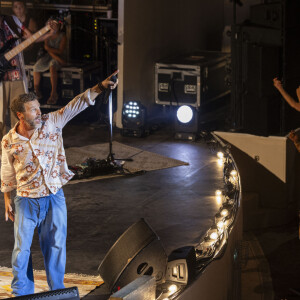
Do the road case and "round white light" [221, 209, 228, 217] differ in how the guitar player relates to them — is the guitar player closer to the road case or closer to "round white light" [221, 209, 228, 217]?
the road case

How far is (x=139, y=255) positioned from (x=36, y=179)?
77 cm

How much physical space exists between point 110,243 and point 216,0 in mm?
7656

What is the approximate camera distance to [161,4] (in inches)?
431

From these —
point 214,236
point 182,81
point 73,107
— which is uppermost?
point 73,107

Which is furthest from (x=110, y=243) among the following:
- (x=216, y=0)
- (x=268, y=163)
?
(x=216, y=0)

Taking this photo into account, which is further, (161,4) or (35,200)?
(161,4)

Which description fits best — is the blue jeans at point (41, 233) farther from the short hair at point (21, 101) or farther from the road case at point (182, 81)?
the road case at point (182, 81)

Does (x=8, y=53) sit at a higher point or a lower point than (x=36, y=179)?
higher

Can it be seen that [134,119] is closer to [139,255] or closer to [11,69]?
[11,69]

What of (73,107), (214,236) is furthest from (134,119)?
(73,107)

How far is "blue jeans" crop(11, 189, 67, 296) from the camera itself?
4.69m

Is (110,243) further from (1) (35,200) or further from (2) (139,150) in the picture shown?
(2) (139,150)

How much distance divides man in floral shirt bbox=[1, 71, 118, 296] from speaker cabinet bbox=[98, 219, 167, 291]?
37 cm

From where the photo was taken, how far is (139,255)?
15.7ft
